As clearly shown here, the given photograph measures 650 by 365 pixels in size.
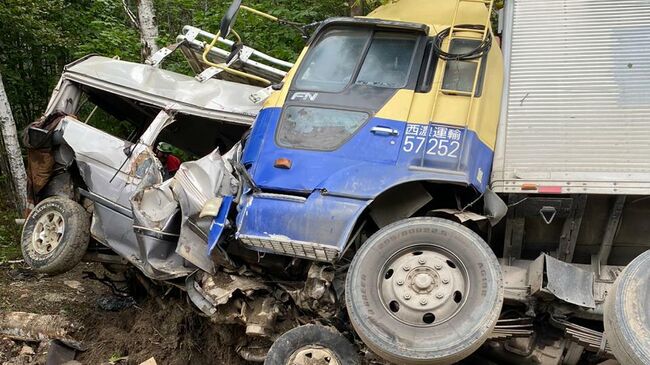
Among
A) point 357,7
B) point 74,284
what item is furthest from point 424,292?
point 74,284

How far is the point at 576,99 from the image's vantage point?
4.19 m

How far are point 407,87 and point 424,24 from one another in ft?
1.79

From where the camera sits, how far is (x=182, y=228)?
484 centimetres

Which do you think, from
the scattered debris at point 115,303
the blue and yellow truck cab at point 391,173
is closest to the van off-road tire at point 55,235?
the scattered debris at point 115,303

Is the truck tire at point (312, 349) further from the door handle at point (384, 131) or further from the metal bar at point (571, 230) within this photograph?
the metal bar at point (571, 230)

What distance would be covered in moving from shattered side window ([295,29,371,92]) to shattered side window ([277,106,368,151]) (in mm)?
232

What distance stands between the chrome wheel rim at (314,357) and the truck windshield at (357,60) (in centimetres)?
192

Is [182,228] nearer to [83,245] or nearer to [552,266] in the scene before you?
[83,245]

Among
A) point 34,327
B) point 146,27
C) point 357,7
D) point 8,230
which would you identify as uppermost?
point 357,7

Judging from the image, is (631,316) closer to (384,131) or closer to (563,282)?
(563,282)

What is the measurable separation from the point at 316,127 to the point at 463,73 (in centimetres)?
115

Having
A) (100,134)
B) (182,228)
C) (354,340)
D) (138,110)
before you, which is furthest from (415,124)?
(138,110)

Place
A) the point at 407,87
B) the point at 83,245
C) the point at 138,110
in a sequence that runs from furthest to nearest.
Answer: the point at 138,110
the point at 83,245
the point at 407,87

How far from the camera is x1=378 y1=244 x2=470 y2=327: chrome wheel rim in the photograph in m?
3.80
